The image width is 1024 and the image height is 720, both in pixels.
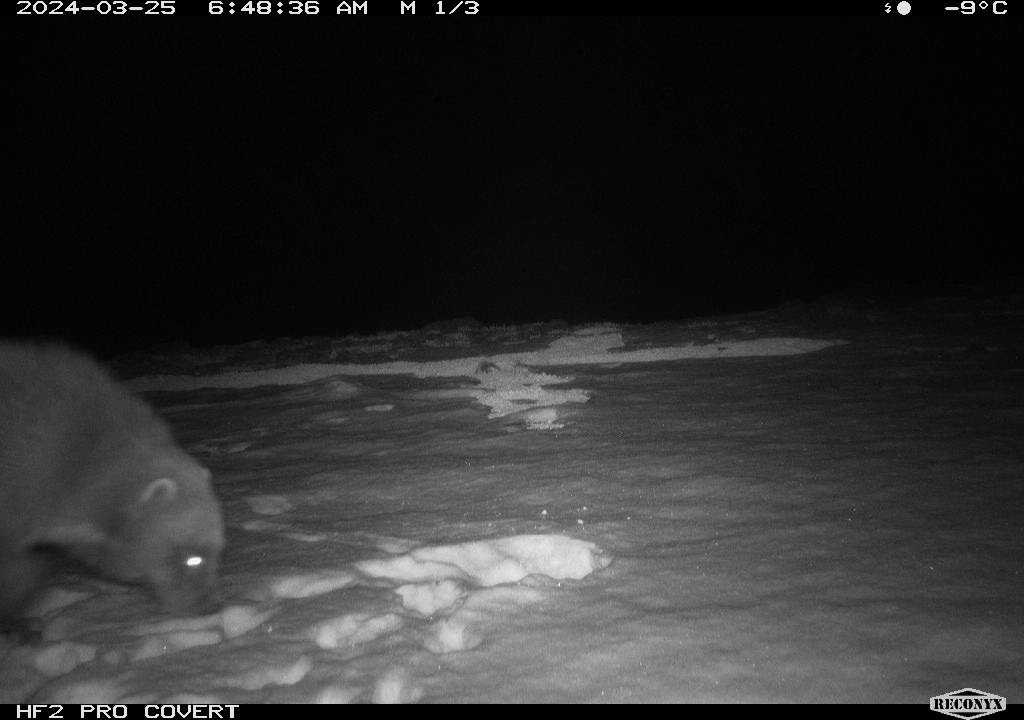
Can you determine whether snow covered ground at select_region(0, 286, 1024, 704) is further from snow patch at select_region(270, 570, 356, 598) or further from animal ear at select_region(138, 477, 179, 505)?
animal ear at select_region(138, 477, 179, 505)

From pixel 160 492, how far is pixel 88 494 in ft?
1.01

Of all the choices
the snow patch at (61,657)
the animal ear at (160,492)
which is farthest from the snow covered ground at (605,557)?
the animal ear at (160,492)

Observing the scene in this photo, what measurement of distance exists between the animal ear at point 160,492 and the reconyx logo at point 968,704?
2.81 meters

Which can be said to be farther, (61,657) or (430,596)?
(430,596)

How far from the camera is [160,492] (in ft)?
9.01

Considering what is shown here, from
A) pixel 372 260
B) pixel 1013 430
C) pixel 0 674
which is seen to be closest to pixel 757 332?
pixel 1013 430

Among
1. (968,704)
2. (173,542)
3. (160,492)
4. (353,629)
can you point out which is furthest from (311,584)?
(968,704)

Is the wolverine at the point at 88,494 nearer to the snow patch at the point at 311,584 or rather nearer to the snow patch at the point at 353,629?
the snow patch at the point at 311,584

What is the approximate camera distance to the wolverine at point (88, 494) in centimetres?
257

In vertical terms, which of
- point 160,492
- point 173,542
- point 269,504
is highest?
point 160,492

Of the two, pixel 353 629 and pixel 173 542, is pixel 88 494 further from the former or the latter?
pixel 353 629

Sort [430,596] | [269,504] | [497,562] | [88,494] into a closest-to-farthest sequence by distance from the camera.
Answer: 1. [430,596]
2. [88,494]
3. [497,562]
4. [269,504]

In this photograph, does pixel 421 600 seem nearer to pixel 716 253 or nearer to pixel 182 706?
pixel 182 706

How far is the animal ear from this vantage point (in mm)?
2699
